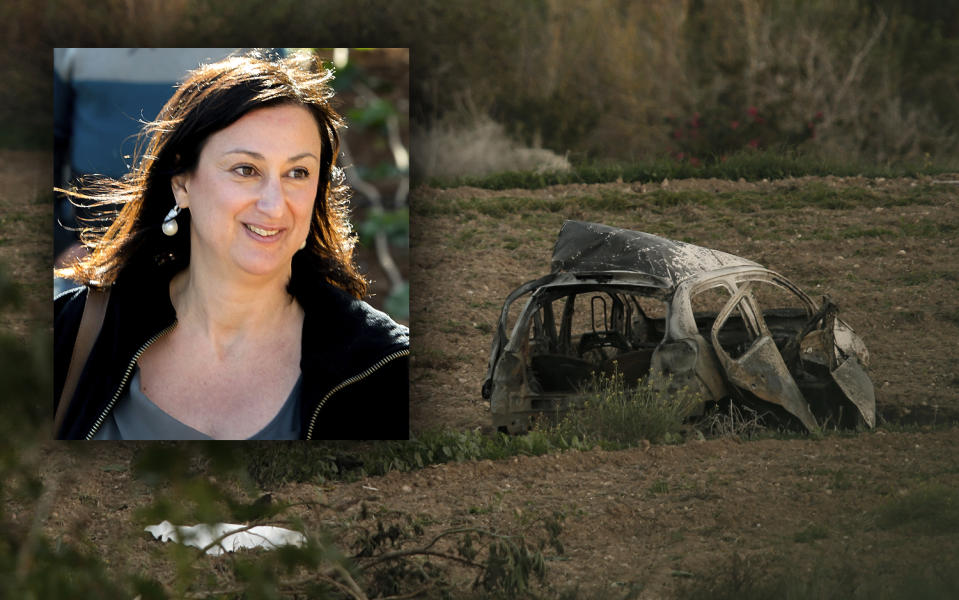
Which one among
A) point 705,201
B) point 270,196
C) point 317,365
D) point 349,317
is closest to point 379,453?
point 317,365

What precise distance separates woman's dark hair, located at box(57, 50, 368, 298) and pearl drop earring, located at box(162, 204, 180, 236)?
0.03 meters

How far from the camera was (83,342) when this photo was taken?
8.89 metres

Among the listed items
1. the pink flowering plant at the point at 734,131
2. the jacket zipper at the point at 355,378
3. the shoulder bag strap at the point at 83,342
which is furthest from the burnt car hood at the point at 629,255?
the pink flowering plant at the point at 734,131

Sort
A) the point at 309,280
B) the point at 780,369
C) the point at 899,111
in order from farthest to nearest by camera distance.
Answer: the point at 899,111, the point at 309,280, the point at 780,369

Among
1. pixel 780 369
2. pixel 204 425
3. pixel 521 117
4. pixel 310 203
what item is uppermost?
pixel 521 117

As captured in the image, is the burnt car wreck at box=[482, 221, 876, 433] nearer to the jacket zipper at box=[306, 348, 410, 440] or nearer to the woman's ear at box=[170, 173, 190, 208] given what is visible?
the jacket zipper at box=[306, 348, 410, 440]

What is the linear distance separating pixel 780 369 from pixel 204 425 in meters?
4.77

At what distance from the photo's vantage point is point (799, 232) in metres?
13.0

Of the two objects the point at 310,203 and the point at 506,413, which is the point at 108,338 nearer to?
the point at 310,203

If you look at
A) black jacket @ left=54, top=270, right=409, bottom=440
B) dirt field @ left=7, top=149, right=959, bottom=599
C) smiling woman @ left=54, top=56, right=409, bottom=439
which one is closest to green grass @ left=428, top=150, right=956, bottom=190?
dirt field @ left=7, top=149, right=959, bottom=599

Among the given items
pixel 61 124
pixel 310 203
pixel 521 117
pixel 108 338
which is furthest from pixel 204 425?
pixel 521 117

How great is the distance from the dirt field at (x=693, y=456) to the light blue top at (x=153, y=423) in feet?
1.19

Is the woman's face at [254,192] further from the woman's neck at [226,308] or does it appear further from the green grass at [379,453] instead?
the green grass at [379,453]

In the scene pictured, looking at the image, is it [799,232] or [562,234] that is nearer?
[562,234]
